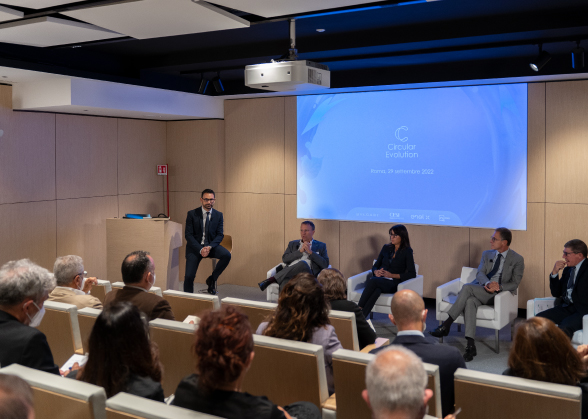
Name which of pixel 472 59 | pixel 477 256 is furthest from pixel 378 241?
pixel 472 59

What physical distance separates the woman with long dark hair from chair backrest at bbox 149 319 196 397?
2.44ft

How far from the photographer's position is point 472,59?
703 centimetres

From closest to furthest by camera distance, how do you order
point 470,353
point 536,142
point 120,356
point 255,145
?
point 120,356, point 470,353, point 536,142, point 255,145

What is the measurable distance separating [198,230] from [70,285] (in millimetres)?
4000

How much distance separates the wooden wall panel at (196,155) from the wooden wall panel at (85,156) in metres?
1.14

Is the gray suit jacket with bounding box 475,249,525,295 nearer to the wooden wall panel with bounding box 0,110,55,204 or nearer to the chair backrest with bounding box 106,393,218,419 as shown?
the chair backrest with bounding box 106,393,218,419

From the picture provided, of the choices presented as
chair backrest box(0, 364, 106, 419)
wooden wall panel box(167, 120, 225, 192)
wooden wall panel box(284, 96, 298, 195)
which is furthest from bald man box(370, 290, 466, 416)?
wooden wall panel box(167, 120, 225, 192)

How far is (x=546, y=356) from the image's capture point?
2.54 metres

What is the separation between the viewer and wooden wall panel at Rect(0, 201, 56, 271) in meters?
7.14

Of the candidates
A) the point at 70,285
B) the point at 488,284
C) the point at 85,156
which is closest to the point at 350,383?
the point at 70,285

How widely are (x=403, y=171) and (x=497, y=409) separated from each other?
5.55 metres

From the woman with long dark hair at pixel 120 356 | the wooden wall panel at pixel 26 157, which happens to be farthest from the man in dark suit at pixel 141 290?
the wooden wall panel at pixel 26 157

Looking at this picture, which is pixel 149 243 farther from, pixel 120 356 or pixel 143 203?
pixel 120 356

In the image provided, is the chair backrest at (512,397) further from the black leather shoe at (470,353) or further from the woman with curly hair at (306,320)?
the black leather shoe at (470,353)
